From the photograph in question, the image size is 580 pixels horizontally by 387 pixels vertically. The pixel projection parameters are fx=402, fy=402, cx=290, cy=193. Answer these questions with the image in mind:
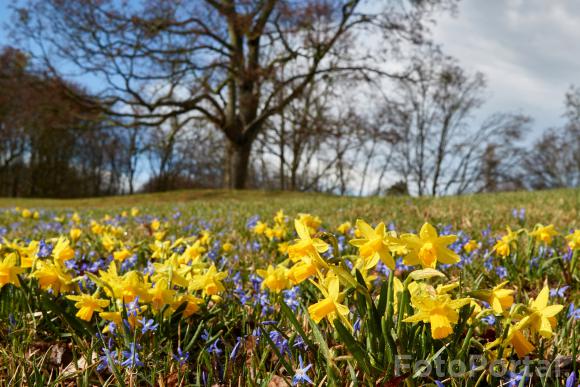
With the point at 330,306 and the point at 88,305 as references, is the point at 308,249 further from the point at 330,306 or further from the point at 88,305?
the point at 88,305

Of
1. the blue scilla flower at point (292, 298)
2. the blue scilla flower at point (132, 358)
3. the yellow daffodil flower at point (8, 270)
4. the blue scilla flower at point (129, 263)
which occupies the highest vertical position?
the yellow daffodil flower at point (8, 270)

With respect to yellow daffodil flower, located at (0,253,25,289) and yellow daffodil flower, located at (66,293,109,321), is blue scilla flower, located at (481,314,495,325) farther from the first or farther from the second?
yellow daffodil flower, located at (0,253,25,289)

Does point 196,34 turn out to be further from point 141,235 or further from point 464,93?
point 464,93

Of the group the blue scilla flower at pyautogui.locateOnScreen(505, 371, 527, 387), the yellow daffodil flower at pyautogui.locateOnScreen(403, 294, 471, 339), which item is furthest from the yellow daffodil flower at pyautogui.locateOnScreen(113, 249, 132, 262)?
the blue scilla flower at pyautogui.locateOnScreen(505, 371, 527, 387)

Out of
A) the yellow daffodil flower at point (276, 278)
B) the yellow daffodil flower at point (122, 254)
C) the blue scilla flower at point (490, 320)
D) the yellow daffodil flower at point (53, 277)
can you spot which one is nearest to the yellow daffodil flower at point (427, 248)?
the blue scilla flower at point (490, 320)

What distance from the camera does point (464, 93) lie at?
116 ft

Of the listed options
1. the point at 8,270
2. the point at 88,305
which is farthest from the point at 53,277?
the point at 88,305

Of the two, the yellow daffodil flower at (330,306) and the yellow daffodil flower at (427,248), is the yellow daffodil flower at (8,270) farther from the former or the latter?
the yellow daffodil flower at (427,248)

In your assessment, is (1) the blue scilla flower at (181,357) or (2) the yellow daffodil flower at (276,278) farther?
(2) the yellow daffodil flower at (276,278)

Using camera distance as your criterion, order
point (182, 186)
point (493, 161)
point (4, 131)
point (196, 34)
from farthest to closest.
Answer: point (182, 186) → point (493, 161) → point (4, 131) → point (196, 34)

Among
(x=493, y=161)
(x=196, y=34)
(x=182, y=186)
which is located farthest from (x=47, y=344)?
(x=182, y=186)

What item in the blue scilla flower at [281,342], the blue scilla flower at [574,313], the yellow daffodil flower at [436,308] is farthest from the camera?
the blue scilla flower at [574,313]

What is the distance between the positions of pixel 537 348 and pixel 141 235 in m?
3.42

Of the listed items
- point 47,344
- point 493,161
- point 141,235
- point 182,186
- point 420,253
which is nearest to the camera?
point 420,253
